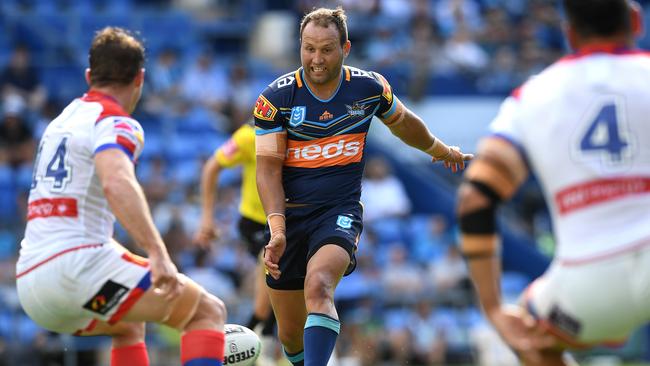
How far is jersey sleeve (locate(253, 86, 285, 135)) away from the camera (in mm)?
7352

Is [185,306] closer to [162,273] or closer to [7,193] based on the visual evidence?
[162,273]

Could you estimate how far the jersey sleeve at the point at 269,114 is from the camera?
7.35 m

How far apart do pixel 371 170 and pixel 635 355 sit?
5.29 meters

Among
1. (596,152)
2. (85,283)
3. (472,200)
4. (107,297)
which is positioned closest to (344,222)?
(107,297)

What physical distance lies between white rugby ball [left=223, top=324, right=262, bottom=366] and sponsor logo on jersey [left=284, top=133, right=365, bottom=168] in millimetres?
1224

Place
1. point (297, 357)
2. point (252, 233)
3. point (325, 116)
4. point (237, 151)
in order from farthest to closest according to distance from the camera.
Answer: point (252, 233), point (237, 151), point (297, 357), point (325, 116)

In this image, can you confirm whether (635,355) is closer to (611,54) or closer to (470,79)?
(470,79)

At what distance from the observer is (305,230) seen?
7480mm

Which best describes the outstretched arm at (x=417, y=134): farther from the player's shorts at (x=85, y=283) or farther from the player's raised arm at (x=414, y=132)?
the player's shorts at (x=85, y=283)

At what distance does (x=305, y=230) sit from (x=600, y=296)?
304 centimetres

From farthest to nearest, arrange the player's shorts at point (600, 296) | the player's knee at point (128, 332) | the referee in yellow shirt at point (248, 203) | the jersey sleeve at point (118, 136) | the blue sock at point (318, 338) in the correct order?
the referee in yellow shirt at point (248, 203), the blue sock at point (318, 338), the player's knee at point (128, 332), the jersey sleeve at point (118, 136), the player's shorts at point (600, 296)

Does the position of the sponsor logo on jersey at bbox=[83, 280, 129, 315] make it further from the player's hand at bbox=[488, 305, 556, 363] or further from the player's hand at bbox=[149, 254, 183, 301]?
the player's hand at bbox=[488, 305, 556, 363]

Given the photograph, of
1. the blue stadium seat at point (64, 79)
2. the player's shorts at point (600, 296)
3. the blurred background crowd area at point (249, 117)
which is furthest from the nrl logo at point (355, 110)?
the blue stadium seat at point (64, 79)

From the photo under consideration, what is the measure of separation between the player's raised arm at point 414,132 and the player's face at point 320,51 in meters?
0.49
